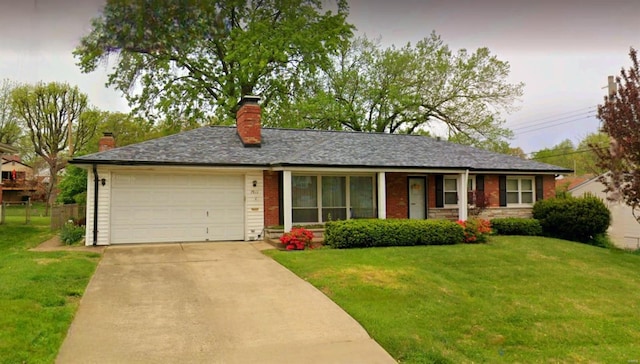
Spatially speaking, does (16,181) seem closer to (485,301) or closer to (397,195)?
(397,195)

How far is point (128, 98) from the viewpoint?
2744cm

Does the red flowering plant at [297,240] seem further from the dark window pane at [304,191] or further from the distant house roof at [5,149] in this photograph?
the distant house roof at [5,149]

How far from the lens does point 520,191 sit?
19.1 metres

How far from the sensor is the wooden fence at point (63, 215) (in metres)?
17.7

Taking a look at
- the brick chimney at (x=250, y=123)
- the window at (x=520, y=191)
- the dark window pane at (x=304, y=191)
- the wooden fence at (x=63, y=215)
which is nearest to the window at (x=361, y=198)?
the dark window pane at (x=304, y=191)

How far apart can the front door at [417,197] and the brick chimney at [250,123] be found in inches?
246

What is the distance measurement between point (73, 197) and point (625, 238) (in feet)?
95.5

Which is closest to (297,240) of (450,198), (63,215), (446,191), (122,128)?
(446,191)

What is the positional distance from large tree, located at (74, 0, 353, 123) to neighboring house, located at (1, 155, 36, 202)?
59.6ft

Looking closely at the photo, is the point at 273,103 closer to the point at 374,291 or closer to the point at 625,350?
the point at 374,291

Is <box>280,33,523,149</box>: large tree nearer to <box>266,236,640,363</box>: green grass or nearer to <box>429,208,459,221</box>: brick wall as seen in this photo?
<box>429,208,459,221</box>: brick wall

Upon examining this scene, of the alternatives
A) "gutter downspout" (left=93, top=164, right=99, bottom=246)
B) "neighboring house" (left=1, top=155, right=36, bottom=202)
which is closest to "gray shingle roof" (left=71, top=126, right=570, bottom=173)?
"gutter downspout" (left=93, top=164, right=99, bottom=246)

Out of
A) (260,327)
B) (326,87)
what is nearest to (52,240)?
(260,327)

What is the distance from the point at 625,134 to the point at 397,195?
25.0 feet
